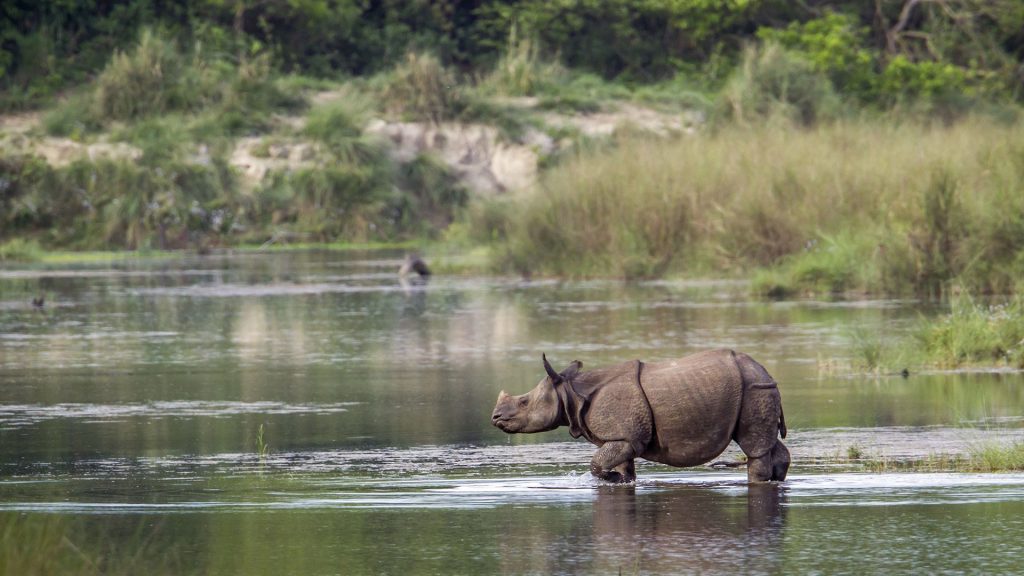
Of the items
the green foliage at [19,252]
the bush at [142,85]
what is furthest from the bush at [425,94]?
the green foliage at [19,252]

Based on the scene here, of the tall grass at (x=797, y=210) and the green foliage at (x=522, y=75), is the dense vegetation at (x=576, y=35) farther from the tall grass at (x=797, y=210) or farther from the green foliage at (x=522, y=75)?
the tall grass at (x=797, y=210)

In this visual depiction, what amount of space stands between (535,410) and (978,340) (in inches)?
278

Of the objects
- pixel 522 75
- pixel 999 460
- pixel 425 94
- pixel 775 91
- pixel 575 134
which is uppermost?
pixel 522 75

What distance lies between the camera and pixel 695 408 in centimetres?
980

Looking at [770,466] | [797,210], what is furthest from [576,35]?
[770,466]

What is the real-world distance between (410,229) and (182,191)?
5.15 meters

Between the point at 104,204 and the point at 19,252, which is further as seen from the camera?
the point at 104,204

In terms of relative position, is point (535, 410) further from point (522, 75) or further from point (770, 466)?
point (522, 75)

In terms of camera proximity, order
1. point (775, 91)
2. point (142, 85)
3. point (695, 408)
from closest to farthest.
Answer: point (695, 408), point (775, 91), point (142, 85)

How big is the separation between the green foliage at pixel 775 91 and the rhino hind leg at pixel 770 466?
31.1 metres

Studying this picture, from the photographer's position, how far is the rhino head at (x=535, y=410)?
33.1ft

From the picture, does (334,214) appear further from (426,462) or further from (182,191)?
(426,462)

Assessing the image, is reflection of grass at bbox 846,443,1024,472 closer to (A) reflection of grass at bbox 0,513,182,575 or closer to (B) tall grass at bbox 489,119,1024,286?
(A) reflection of grass at bbox 0,513,182,575

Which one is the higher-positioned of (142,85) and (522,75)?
(522,75)
